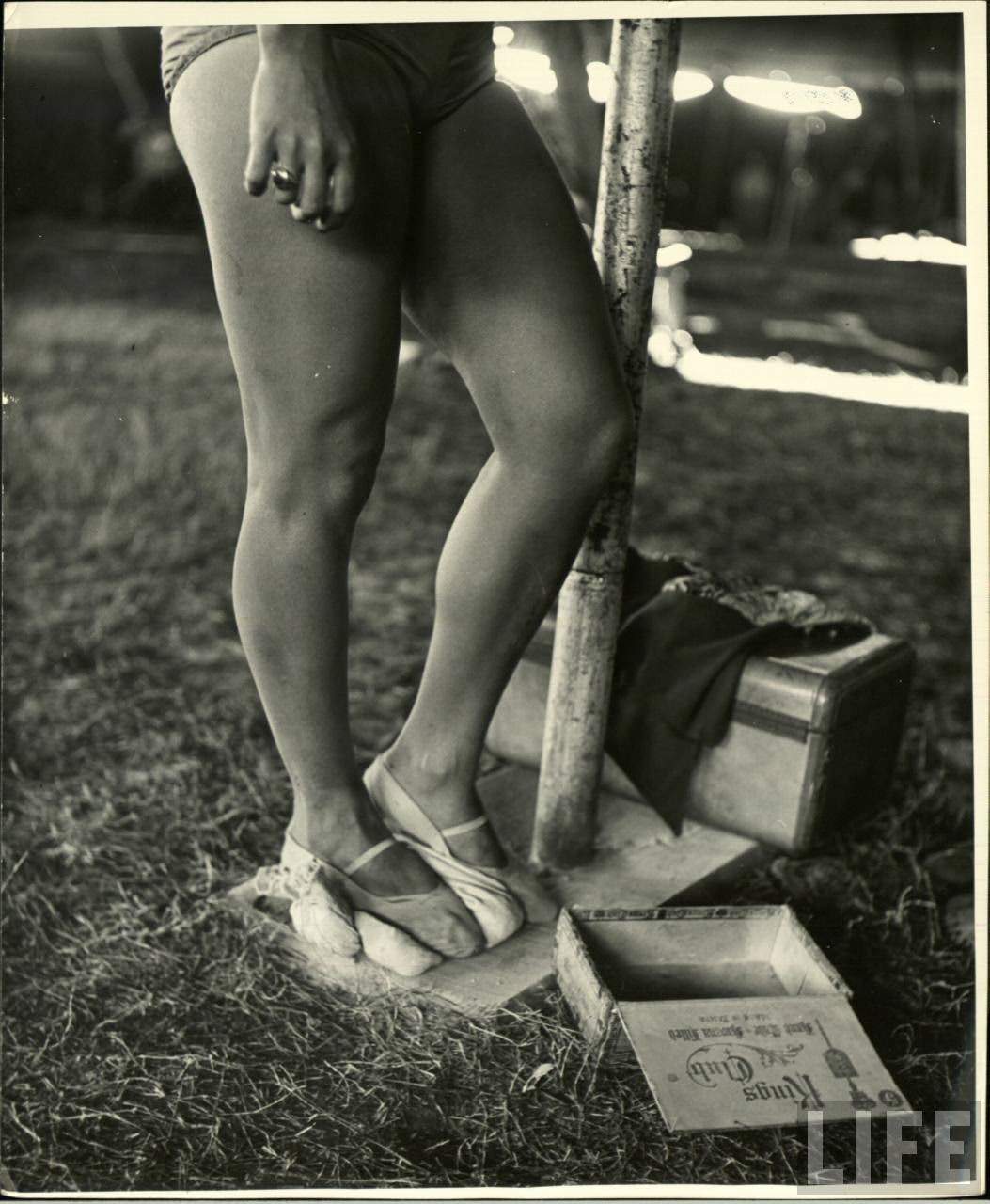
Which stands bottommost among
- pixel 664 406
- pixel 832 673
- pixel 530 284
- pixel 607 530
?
pixel 664 406

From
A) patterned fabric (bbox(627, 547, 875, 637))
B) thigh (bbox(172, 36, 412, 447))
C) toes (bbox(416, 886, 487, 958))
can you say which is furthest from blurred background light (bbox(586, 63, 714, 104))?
toes (bbox(416, 886, 487, 958))

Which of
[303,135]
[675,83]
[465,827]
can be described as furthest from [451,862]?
[675,83]

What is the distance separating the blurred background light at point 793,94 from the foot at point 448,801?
3.26 feet

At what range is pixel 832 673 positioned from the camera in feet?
6.18

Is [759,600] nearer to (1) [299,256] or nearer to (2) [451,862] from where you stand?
(2) [451,862]

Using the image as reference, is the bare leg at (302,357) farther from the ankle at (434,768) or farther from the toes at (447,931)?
the toes at (447,931)

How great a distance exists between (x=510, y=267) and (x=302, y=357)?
0.28 metres

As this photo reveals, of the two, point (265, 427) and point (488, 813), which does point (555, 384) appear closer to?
point (265, 427)

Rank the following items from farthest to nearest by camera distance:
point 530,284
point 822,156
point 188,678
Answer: point 822,156, point 188,678, point 530,284

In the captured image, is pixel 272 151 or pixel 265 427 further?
pixel 265 427

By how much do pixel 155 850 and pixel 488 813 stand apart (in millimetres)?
553

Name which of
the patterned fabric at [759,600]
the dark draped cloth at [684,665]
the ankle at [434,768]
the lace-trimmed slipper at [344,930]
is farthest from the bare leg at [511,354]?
the patterned fabric at [759,600]

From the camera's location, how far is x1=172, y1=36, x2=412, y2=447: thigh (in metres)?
1.27

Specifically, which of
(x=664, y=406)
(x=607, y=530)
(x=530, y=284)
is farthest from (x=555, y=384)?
(x=664, y=406)
